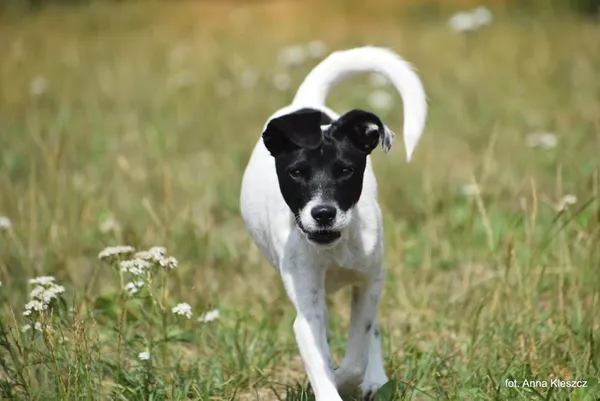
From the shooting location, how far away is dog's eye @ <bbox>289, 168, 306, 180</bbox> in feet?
11.3

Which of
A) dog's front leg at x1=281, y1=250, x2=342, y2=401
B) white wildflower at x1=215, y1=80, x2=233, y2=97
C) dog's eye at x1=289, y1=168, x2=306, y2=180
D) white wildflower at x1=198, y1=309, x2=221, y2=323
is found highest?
dog's eye at x1=289, y1=168, x2=306, y2=180

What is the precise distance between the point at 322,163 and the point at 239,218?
10.8 feet

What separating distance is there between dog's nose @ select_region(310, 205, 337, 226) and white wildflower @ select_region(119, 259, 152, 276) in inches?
27.8

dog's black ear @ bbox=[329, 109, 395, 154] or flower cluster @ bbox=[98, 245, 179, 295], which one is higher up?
dog's black ear @ bbox=[329, 109, 395, 154]

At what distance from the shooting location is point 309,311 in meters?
3.70

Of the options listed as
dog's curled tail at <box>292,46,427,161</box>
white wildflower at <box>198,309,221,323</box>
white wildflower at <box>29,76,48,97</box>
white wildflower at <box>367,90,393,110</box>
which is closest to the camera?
dog's curled tail at <box>292,46,427,161</box>

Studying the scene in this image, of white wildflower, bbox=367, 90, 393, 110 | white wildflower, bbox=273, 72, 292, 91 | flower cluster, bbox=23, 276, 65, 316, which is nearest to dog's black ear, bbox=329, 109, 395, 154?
flower cluster, bbox=23, 276, 65, 316

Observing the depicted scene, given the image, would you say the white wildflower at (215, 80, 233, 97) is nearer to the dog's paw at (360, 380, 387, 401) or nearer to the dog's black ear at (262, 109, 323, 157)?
the dog's paw at (360, 380, 387, 401)

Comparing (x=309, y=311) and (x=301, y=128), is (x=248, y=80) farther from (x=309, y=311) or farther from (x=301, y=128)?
(x=301, y=128)

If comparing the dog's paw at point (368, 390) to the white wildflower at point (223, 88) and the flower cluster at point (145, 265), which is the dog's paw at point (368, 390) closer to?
the flower cluster at point (145, 265)

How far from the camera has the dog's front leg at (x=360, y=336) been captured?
12.5ft

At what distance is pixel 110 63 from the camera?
11.5 meters

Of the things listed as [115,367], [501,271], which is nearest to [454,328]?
[501,271]

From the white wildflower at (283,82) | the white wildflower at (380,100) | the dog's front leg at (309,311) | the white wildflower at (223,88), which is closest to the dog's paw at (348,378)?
the dog's front leg at (309,311)
